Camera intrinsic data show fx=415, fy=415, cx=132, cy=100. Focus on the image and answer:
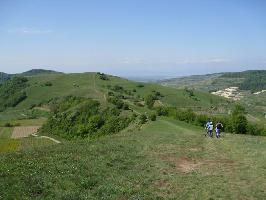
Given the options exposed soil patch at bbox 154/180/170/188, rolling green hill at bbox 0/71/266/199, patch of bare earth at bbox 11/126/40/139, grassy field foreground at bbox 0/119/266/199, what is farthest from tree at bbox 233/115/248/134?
patch of bare earth at bbox 11/126/40/139

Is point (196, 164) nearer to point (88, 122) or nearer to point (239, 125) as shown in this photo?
point (239, 125)

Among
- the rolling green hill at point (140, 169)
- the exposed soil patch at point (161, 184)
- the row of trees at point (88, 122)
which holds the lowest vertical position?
the row of trees at point (88, 122)

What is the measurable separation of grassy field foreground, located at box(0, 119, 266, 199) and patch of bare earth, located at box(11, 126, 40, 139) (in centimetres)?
9237

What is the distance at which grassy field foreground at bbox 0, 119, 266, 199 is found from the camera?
27469mm

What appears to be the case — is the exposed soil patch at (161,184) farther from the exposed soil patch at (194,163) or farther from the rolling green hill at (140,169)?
the exposed soil patch at (194,163)

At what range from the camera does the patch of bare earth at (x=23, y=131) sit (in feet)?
434

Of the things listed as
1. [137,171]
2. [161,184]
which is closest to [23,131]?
[137,171]

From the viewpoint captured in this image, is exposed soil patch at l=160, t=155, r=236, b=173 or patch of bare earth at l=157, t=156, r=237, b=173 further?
exposed soil patch at l=160, t=155, r=236, b=173

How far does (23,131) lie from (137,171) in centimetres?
11489

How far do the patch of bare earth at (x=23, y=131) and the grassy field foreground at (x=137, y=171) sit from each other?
303 feet

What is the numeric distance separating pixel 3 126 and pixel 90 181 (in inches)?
5328

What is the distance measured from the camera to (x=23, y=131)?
466ft

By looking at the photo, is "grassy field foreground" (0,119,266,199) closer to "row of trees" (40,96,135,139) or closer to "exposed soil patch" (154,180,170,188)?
"exposed soil patch" (154,180,170,188)

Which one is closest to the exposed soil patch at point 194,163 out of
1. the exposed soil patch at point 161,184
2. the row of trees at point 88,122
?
the exposed soil patch at point 161,184
